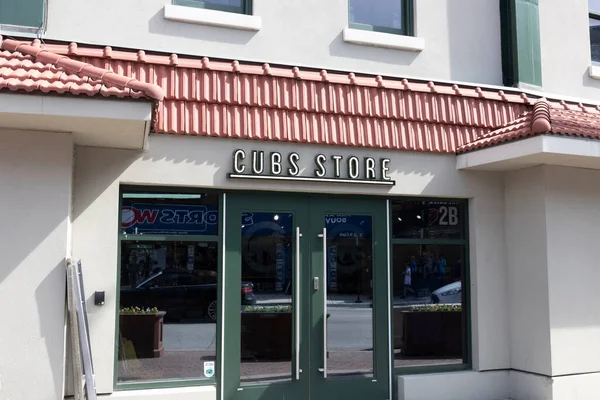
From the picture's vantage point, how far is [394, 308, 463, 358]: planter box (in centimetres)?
770

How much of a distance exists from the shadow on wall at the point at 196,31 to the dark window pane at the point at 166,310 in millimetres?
2338

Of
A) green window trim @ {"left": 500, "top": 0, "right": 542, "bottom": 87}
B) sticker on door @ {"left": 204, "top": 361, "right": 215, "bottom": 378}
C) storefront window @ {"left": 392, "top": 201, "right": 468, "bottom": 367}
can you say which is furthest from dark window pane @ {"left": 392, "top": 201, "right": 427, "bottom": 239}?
sticker on door @ {"left": 204, "top": 361, "right": 215, "bottom": 378}

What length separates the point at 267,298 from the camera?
7.11 m

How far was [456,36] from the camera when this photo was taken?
831cm

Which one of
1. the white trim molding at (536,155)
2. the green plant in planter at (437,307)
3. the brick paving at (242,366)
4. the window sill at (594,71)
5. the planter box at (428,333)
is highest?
the window sill at (594,71)

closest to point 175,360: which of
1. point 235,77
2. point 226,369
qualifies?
point 226,369

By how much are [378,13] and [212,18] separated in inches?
90.2

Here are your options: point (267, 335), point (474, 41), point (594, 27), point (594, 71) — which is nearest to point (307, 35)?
point (474, 41)

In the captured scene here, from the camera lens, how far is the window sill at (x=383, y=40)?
770cm

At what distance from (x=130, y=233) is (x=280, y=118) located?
209 centimetres

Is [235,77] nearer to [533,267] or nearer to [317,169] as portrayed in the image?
[317,169]

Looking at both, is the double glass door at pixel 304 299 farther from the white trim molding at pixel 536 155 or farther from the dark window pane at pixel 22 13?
the dark window pane at pixel 22 13

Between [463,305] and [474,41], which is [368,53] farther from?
[463,305]

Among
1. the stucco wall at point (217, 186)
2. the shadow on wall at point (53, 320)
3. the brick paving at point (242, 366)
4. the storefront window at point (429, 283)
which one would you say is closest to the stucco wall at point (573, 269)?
the stucco wall at point (217, 186)
